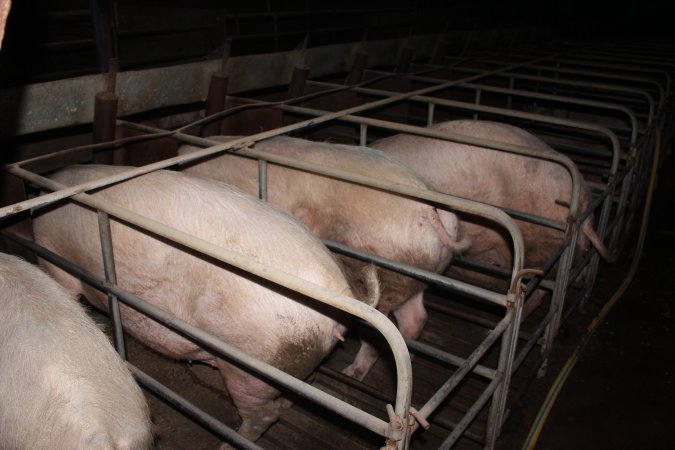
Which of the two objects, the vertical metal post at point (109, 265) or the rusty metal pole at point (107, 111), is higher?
the rusty metal pole at point (107, 111)

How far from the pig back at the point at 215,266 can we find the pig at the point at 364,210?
474 millimetres

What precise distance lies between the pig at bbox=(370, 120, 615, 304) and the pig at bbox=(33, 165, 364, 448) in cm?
144

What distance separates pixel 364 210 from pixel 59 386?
65.4 inches

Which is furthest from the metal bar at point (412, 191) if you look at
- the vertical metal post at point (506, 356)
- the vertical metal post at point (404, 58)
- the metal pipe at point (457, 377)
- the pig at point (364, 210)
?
the vertical metal post at point (404, 58)

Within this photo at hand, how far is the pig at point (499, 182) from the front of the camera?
11.0ft

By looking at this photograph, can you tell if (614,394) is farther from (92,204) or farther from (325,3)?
(325,3)

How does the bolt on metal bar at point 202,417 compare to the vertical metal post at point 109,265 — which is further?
the vertical metal post at point 109,265

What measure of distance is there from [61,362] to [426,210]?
176 centimetres

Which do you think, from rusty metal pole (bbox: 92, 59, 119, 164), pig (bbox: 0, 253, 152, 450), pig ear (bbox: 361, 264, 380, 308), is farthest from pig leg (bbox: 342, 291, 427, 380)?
rusty metal pole (bbox: 92, 59, 119, 164)

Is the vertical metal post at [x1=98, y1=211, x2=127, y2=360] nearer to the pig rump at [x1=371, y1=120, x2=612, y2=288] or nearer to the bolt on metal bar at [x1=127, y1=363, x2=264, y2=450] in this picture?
the bolt on metal bar at [x1=127, y1=363, x2=264, y2=450]

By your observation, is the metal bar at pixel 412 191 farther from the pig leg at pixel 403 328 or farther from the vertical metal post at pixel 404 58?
the vertical metal post at pixel 404 58

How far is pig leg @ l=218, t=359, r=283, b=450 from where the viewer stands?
7.32ft

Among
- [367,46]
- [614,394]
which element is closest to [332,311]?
[614,394]

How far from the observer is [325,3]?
848 cm
